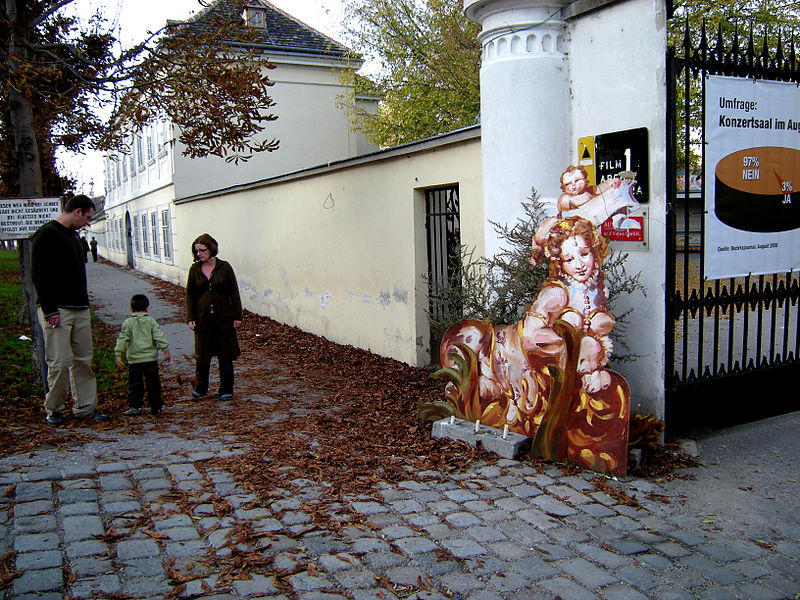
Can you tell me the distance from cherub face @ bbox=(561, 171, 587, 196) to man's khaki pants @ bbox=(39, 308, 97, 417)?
4100mm

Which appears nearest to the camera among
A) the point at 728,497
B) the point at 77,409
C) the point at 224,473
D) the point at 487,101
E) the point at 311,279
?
the point at 728,497

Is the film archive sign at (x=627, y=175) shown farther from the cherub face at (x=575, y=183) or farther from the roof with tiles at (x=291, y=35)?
the roof with tiles at (x=291, y=35)

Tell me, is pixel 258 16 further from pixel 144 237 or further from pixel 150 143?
pixel 144 237

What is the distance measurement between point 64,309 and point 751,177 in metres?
5.67

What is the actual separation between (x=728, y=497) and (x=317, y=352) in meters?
6.49

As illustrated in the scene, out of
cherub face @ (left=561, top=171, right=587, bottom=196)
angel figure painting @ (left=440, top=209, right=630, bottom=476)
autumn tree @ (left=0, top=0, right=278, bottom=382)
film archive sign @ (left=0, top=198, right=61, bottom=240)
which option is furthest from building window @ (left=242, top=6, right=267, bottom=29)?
angel figure painting @ (left=440, top=209, right=630, bottom=476)

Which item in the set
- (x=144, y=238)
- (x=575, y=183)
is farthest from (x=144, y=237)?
(x=575, y=183)

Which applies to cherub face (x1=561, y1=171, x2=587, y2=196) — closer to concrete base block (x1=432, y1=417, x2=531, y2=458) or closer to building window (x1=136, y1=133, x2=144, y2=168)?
concrete base block (x1=432, y1=417, x2=531, y2=458)

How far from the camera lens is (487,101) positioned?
18.8 feet

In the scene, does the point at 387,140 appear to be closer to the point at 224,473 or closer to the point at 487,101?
the point at 487,101

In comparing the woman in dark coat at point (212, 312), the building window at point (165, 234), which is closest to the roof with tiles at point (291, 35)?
the building window at point (165, 234)

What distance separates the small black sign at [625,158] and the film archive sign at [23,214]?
541 cm

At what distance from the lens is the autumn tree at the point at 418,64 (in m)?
20.3

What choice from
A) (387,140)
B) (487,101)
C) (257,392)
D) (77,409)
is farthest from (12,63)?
(387,140)
